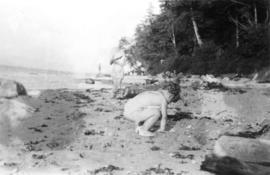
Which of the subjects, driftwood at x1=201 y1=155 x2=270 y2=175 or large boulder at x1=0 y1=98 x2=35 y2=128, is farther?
large boulder at x1=0 y1=98 x2=35 y2=128

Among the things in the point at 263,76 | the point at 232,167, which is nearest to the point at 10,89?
the point at 232,167

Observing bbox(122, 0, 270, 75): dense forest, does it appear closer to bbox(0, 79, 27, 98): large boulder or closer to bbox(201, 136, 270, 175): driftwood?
bbox(0, 79, 27, 98): large boulder

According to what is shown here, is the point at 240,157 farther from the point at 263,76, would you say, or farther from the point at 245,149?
the point at 263,76

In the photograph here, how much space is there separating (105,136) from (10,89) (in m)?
4.32

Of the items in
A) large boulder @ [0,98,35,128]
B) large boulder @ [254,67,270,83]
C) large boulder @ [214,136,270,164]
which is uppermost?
large boulder @ [254,67,270,83]

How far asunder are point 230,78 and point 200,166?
16759 millimetres

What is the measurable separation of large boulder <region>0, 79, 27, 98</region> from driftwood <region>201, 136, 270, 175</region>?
684cm

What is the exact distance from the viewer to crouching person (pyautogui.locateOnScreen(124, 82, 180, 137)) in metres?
8.18

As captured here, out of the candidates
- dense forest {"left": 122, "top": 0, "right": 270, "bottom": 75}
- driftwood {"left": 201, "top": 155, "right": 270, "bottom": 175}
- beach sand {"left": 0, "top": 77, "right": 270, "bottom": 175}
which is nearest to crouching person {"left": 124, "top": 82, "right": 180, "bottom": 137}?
beach sand {"left": 0, "top": 77, "right": 270, "bottom": 175}

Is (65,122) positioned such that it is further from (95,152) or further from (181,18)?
(181,18)

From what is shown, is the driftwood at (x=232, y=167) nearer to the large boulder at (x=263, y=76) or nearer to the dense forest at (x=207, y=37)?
the large boulder at (x=263, y=76)

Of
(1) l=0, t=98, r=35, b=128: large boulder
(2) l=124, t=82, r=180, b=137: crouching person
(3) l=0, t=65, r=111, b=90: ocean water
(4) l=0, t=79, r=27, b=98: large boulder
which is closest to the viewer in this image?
(2) l=124, t=82, r=180, b=137: crouching person

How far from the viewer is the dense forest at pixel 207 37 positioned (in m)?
25.0

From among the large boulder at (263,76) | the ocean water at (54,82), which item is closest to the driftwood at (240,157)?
the ocean water at (54,82)
